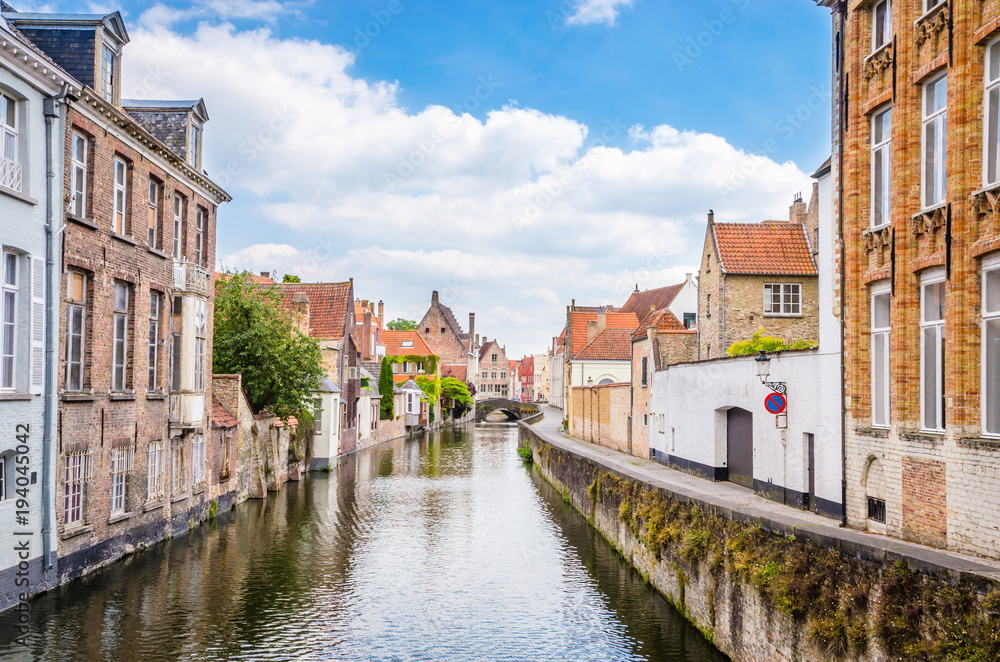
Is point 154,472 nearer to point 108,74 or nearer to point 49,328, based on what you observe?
point 49,328

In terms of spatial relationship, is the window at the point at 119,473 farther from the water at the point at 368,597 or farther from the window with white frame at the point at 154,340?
the window with white frame at the point at 154,340

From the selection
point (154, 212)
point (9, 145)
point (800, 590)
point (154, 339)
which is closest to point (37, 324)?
point (9, 145)

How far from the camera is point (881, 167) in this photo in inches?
458

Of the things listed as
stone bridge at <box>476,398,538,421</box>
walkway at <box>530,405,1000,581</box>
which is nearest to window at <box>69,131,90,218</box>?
walkway at <box>530,405,1000,581</box>

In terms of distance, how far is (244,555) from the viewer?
1734 cm

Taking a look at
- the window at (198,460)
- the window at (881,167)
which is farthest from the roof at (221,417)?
the window at (881,167)

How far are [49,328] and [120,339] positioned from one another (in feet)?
10.4

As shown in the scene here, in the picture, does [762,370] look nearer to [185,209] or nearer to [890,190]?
[890,190]

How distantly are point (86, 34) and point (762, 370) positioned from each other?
49.1 ft

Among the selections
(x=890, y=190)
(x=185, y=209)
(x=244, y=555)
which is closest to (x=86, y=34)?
(x=185, y=209)

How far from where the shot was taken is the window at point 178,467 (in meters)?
18.6

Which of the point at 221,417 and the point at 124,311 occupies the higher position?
the point at 124,311

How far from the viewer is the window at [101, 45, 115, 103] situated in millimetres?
15242

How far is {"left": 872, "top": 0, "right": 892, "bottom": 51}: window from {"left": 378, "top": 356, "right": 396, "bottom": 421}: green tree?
43421 mm
